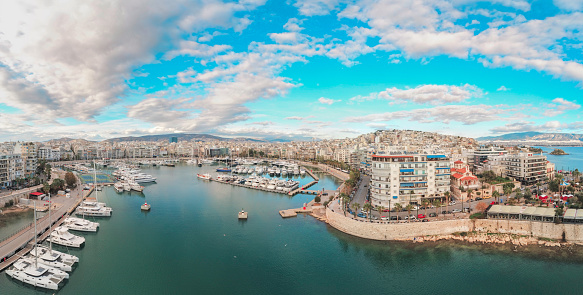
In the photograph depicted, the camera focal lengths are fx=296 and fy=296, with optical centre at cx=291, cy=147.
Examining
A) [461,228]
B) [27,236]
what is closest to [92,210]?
[27,236]

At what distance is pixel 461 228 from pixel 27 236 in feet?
106

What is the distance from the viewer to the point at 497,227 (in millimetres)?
22812

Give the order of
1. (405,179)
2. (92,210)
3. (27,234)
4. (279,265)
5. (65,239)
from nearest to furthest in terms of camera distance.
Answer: (279,265), (27,234), (65,239), (405,179), (92,210)

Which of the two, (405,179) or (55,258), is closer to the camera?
(55,258)

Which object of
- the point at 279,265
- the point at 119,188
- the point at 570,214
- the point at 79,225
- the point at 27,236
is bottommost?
the point at 279,265

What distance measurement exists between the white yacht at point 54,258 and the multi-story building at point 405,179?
77.9 ft

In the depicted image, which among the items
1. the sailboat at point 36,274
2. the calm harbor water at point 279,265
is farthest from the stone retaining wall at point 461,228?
the sailboat at point 36,274

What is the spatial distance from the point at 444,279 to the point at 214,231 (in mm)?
17902

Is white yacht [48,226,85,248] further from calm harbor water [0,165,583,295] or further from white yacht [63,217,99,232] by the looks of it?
white yacht [63,217,99,232]

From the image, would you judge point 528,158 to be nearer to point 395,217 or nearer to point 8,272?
point 395,217

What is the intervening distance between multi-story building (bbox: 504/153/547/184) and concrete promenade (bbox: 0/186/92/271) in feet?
161

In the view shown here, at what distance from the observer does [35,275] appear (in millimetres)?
16516

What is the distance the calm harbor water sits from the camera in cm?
1667

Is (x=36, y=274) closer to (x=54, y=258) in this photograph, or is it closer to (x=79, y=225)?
(x=54, y=258)
